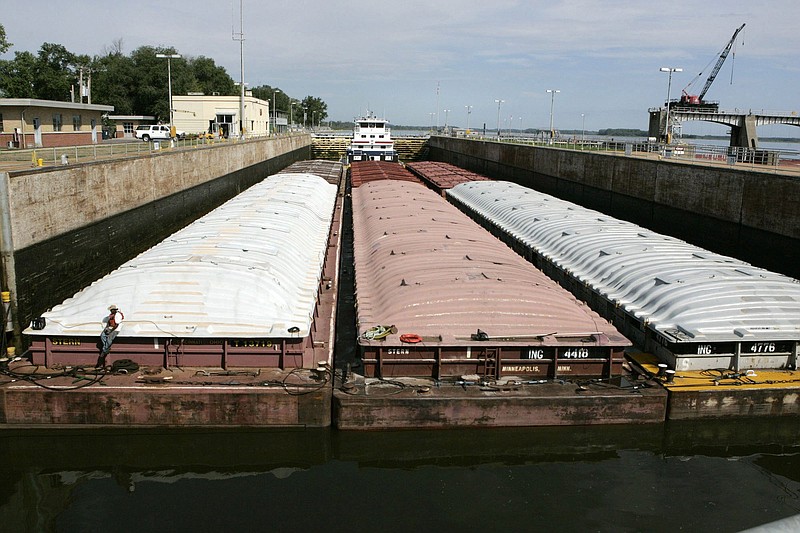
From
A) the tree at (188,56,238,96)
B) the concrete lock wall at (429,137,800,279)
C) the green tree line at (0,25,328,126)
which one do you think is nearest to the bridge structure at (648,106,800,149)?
the concrete lock wall at (429,137,800,279)

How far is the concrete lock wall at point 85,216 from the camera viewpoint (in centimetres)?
1758

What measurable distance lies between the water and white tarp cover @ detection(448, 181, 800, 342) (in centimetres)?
197

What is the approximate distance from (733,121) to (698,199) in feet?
144

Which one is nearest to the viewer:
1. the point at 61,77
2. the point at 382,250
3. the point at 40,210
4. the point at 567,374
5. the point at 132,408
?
the point at 132,408

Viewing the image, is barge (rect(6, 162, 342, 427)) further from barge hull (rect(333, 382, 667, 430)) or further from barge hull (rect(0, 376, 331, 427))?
barge hull (rect(333, 382, 667, 430))

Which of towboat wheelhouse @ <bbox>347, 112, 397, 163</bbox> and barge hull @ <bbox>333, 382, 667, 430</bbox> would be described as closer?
barge hull @ <bbox>333, 382, 667, 430</bbox>

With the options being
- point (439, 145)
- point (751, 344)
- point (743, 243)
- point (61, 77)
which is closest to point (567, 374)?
point (751, 344)

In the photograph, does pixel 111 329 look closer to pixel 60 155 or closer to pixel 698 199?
pixel 60 155

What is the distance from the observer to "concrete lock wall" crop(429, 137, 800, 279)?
2236 centimetres

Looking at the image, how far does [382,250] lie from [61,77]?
283 feet

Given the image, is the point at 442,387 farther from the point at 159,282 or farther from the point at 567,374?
the point at 159,282

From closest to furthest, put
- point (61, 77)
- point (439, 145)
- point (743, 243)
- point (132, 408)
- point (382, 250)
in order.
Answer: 1. point (132, 408)
2. point (382, 250)
3. point (743, 243)
4. point (61, 77)
5. point (439, 145)

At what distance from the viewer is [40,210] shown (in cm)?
1950

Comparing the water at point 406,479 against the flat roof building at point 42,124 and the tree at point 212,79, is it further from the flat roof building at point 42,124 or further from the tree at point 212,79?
the tree at point 212,79
